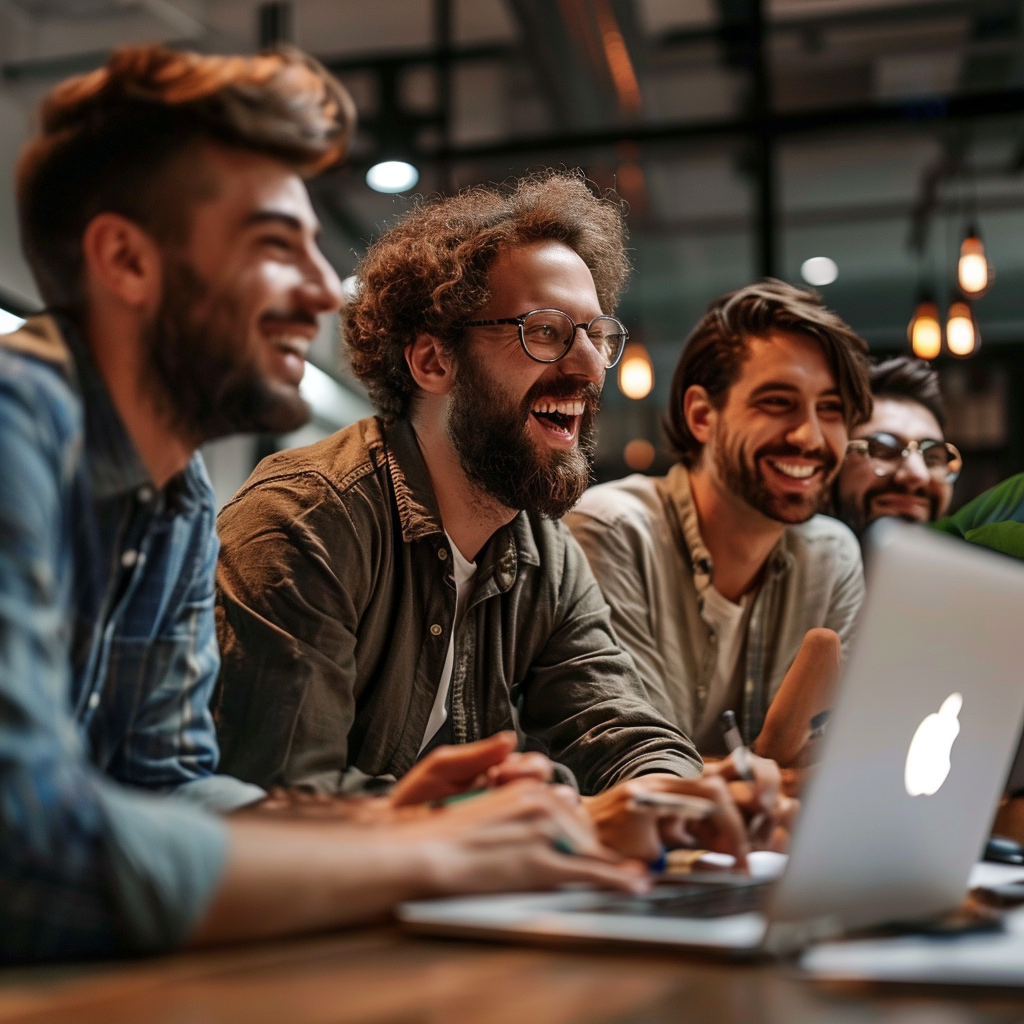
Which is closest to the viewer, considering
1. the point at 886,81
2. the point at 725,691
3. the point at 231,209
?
the point at 231,209

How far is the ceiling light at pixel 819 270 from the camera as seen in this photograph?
6215 millimetres

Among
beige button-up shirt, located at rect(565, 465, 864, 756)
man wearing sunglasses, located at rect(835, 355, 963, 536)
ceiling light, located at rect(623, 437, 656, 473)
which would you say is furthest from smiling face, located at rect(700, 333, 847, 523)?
ceiling light, located at rect(623, 437, 656, 473)

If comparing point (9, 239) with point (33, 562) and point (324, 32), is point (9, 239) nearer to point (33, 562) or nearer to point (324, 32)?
point (324, 32)

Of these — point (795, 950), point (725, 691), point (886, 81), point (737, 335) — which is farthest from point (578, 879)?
point (886, 81)

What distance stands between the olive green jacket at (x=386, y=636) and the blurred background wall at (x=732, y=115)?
3.52 meters

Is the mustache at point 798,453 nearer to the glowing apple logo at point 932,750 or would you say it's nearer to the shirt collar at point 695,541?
the shirt collar at point 695,541

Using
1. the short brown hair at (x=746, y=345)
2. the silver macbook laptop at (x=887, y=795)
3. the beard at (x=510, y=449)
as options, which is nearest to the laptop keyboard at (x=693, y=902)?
the silver macbook laptop at (x=887, y=795)

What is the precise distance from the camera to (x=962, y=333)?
505 cm

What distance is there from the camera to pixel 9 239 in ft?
16.5

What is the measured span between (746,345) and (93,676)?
6.16 ft

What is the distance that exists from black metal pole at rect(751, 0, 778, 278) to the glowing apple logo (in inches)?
198

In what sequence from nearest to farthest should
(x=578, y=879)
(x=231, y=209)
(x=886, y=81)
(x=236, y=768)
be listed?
(x=578, y=879) < (x=231, y=209) < (x=236, y=768) < (x=886, y=81)

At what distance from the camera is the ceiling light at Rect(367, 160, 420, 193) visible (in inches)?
241

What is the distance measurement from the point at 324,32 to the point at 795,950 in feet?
19.5
